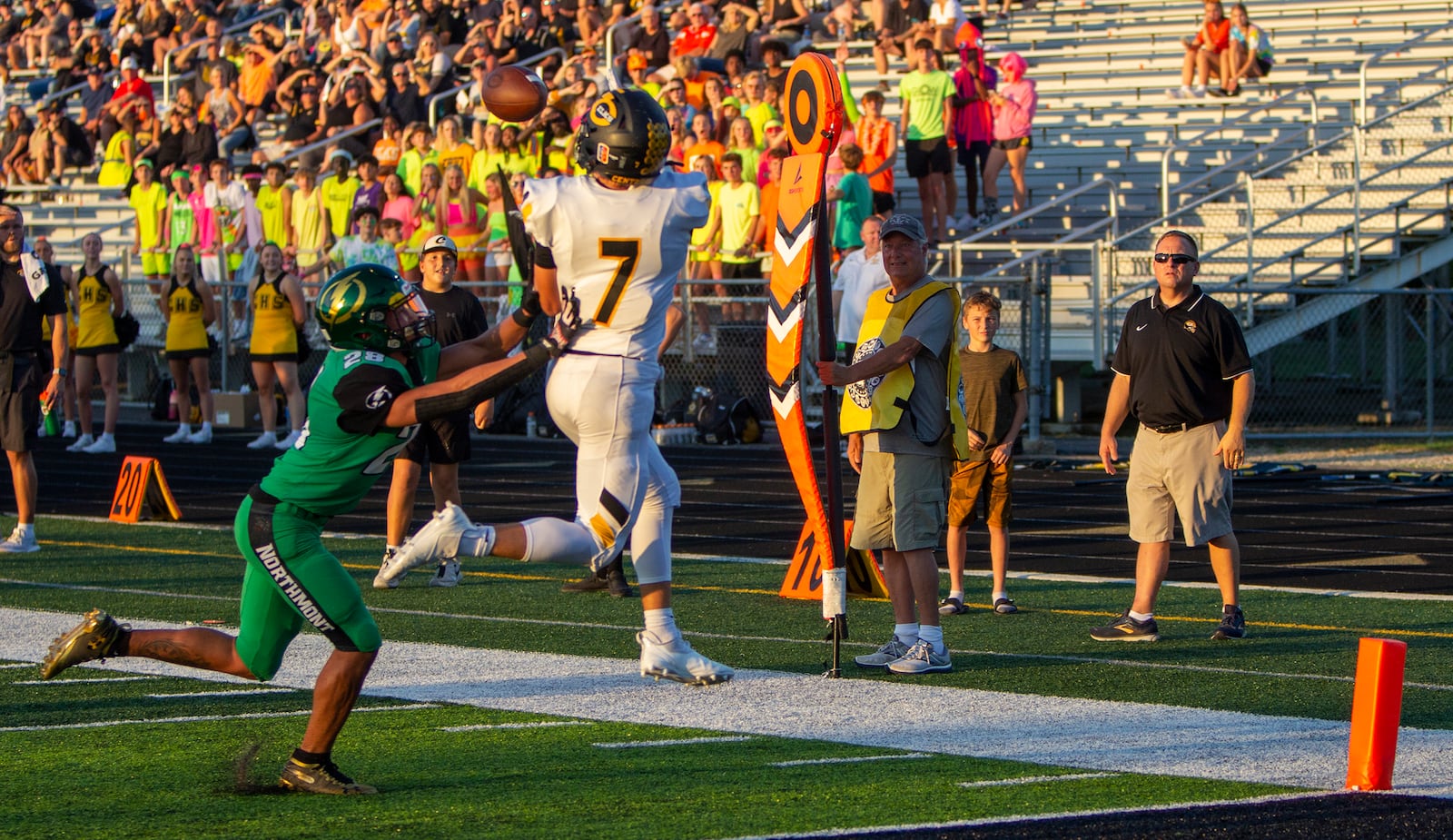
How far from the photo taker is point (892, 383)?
788 cm

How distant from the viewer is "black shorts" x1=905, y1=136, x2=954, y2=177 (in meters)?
20.1

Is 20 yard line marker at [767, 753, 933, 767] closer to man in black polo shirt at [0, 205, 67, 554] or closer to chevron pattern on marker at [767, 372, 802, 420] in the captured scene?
chevron pattern on marker at [767, 372, 802, 420]

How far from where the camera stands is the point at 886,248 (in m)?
7.97

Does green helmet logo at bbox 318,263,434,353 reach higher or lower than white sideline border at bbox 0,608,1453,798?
higher

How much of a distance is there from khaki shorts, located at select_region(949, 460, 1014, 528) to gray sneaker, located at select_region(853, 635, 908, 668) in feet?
6.19

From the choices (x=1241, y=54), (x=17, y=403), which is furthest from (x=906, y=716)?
(x=1241, y=54)

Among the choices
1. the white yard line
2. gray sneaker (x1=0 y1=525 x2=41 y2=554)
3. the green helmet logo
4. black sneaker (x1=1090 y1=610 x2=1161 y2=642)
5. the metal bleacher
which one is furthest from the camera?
the metal bleacher

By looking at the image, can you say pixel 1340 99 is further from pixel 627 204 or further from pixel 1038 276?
pixel 627 204

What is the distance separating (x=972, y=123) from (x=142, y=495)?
10449 mm

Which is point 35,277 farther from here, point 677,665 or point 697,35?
point 697,35

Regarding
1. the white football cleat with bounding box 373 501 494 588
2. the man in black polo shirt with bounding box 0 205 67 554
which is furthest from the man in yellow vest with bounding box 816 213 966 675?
the man in black polo shirt with bounding box 0 205 67 554

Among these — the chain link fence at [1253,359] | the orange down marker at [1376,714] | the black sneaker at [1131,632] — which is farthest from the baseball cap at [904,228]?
the chain link fence at [1253,359]

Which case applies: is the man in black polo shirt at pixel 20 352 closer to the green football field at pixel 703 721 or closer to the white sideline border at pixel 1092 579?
the green football field at pixel 703 721

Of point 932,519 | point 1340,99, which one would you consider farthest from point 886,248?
point 1340,99
